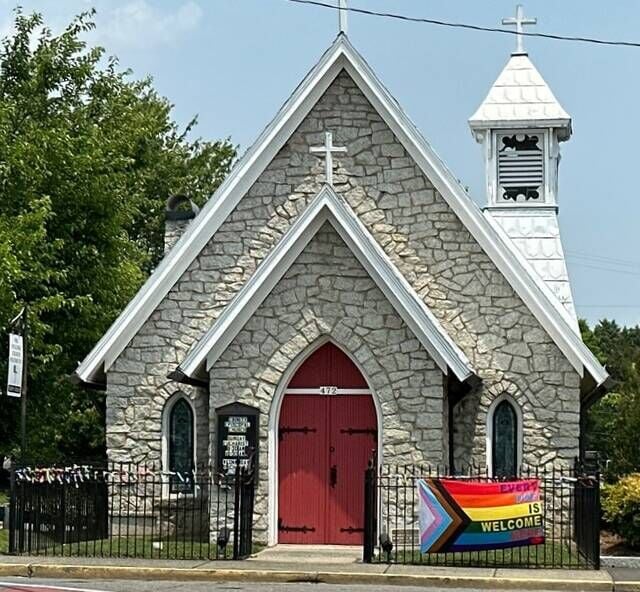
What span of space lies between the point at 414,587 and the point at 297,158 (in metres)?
8.42

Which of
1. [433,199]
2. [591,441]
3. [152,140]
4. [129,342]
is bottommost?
[591,441]

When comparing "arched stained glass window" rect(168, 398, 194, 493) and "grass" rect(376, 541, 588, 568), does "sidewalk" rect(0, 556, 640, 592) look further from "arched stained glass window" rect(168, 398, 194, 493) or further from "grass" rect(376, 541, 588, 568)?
"arched stained glass window" rect(168, 398, 194, 493)

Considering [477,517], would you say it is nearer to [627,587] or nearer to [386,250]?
[627,587]

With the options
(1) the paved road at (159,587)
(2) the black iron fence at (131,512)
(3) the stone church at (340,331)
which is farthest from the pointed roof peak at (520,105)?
(1) the paved road at (159,587)

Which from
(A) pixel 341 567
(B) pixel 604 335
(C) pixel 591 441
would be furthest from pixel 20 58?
(B) pixel 604 335

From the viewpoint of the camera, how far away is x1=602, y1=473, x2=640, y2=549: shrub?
20641 millimetres

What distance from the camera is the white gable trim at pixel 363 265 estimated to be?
1970cm

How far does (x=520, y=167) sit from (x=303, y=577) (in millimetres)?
11341

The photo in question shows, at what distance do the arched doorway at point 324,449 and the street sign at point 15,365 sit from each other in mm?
3988

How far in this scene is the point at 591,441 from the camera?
182 feet

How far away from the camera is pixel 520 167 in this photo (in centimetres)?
2561

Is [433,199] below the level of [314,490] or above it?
above

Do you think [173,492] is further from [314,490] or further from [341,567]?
[341,567]

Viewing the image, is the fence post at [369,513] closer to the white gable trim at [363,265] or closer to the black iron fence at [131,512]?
the black iron fence at [131,512]
